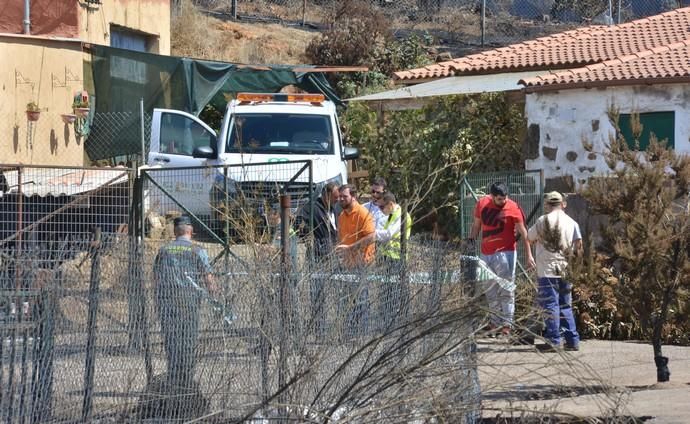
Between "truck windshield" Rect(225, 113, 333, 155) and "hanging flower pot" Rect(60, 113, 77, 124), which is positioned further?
"hanging flower pot" Rect(60, 113, 77, 124)

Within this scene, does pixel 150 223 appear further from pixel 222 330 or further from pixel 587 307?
pixel 222 330

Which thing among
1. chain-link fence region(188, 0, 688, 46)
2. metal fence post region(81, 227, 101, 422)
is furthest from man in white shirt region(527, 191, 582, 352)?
chain-link fence region(188, 0, 688, 46)

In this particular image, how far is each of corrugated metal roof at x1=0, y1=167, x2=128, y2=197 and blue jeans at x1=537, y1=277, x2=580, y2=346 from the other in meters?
4.86

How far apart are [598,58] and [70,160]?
33.4ft

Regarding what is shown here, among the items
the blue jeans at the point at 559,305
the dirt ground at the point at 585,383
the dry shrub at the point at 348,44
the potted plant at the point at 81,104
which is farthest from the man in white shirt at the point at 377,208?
the dry shrub at the point at 348,44

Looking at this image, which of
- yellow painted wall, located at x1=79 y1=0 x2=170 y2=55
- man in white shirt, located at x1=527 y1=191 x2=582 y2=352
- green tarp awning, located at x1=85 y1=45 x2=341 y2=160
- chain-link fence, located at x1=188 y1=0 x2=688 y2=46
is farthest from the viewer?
chain-link fence, located at x1=188 y1=0 x2=688 y2=46

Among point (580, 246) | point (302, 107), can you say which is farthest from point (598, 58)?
point (580, 246)

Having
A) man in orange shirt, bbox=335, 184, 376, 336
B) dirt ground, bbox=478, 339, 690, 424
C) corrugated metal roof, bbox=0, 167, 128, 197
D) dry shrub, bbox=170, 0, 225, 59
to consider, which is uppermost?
dry shrub, bbox=170, 0, 225, 59

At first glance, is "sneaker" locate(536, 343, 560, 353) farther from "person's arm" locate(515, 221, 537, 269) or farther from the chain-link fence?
the chain-link fence

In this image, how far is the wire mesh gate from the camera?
19.4ft

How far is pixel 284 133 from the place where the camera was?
16969mm

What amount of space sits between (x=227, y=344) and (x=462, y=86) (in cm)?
1558

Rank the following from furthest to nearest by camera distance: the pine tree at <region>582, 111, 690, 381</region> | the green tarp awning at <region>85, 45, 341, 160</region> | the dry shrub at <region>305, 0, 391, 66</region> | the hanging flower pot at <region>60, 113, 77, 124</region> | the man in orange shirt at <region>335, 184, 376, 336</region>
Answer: the dry shrub at <region>305, 0, 391, 66</region> → the green tarp awning at <region>85, 45, 341, 160</region> → the hanging flower pot at <region>60, 113, 77, 124</region> → the pine tree at <region>582, 111, 690, 381</region> → the man in orange shirt at <region>335, 184, 376, 336</region>

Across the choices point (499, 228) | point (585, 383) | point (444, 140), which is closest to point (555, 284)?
point (499, 228)
